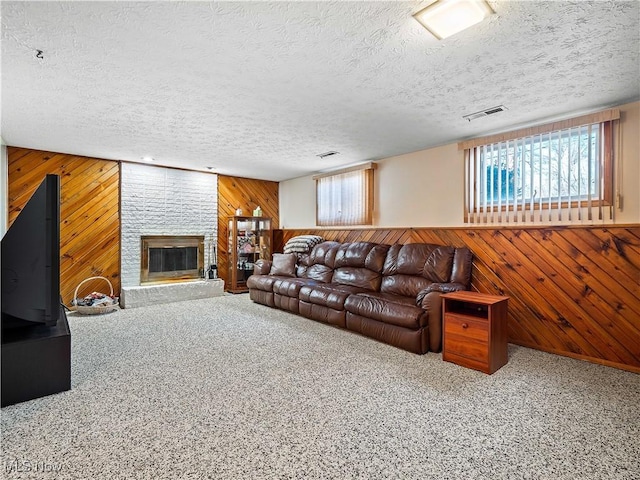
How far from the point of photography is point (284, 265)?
5.65m

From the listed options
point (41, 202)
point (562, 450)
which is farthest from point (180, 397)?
point (562, 450)

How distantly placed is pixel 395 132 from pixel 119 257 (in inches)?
188

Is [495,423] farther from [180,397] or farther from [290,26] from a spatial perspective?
[290,26]

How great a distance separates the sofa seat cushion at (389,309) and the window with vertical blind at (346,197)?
1794mm

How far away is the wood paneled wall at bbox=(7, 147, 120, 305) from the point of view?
4.59 m

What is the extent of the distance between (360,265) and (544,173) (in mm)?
2467

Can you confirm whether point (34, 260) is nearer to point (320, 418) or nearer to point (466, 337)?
point (320, 418)

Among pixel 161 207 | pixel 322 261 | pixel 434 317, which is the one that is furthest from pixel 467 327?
pixel 161 207

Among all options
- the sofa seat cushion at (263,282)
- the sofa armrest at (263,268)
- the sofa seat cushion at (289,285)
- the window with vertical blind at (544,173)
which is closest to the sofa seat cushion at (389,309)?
the sofa seat cushion at (289,285)

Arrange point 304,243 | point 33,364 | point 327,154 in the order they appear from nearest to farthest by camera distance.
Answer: point 33,364 < point 327,154 < point 304,243

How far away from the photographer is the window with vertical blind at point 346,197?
529 cm

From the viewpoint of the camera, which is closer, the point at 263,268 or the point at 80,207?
the point at 80,207

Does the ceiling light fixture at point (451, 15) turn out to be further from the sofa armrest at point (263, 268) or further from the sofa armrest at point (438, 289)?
the sofa armrest at point (263, 268)

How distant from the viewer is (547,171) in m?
3.40
